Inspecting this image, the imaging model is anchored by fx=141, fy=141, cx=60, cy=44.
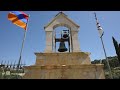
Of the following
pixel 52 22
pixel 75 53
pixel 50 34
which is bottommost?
pixel 75 53

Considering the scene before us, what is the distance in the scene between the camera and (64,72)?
26.8 ft

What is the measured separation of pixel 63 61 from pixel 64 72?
0.99 meters

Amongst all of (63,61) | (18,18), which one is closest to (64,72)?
(63,61)

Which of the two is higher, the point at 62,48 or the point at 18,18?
the point at 18,18

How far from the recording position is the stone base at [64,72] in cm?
816

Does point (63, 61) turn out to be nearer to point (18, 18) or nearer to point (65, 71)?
point (65, 71)

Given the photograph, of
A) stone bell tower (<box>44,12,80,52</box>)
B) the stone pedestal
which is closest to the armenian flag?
stone bell tower (<box>44,12,80,52</box>)

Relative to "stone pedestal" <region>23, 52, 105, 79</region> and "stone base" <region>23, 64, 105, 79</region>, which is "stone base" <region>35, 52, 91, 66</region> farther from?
"stone base" <region>23, 64, 105, 79</region>

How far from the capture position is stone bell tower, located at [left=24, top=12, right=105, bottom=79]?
817 cm
